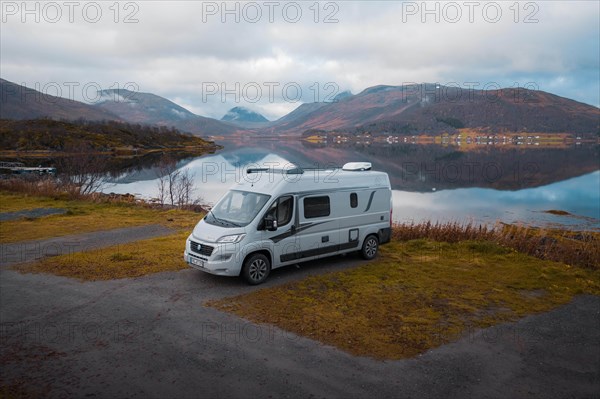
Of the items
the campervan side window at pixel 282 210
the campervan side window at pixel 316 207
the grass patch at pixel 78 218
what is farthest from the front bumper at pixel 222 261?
the grass patch at pixel 78 218

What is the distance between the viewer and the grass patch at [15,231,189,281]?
12516 millimetres

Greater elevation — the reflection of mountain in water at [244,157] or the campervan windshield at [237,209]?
the reflection of mountain in water at [244,157]

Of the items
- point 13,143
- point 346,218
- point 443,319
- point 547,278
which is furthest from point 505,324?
point 13,143

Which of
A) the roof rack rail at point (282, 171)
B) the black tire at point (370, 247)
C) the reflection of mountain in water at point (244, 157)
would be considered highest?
the reflection of mountain in water at point (244, 157)

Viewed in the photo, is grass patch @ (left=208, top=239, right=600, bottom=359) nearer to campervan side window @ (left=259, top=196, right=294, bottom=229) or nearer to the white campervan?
the white campervan

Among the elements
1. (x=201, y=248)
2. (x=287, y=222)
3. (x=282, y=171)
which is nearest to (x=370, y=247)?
(x=287, y=222)

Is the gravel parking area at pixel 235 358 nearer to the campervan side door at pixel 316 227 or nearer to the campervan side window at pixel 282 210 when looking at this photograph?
the campervan side window at pixel 282 210

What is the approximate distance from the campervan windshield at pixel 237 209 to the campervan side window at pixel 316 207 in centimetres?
122

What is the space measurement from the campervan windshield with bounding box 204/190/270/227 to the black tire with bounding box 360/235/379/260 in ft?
12.7

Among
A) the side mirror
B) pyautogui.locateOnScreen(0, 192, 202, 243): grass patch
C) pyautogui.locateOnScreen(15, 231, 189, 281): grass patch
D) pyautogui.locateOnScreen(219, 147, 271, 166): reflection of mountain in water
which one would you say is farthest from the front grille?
pyautogui.locateOnScreen(219, 147, 271, 166): reflection of mountain in water

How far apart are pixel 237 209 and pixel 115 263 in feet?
14.4

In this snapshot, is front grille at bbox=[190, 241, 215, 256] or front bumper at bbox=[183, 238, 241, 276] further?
front grille at bbox=[190, 241, 215, 256]

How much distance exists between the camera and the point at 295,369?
707cm

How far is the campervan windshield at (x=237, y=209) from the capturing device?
11656mm
